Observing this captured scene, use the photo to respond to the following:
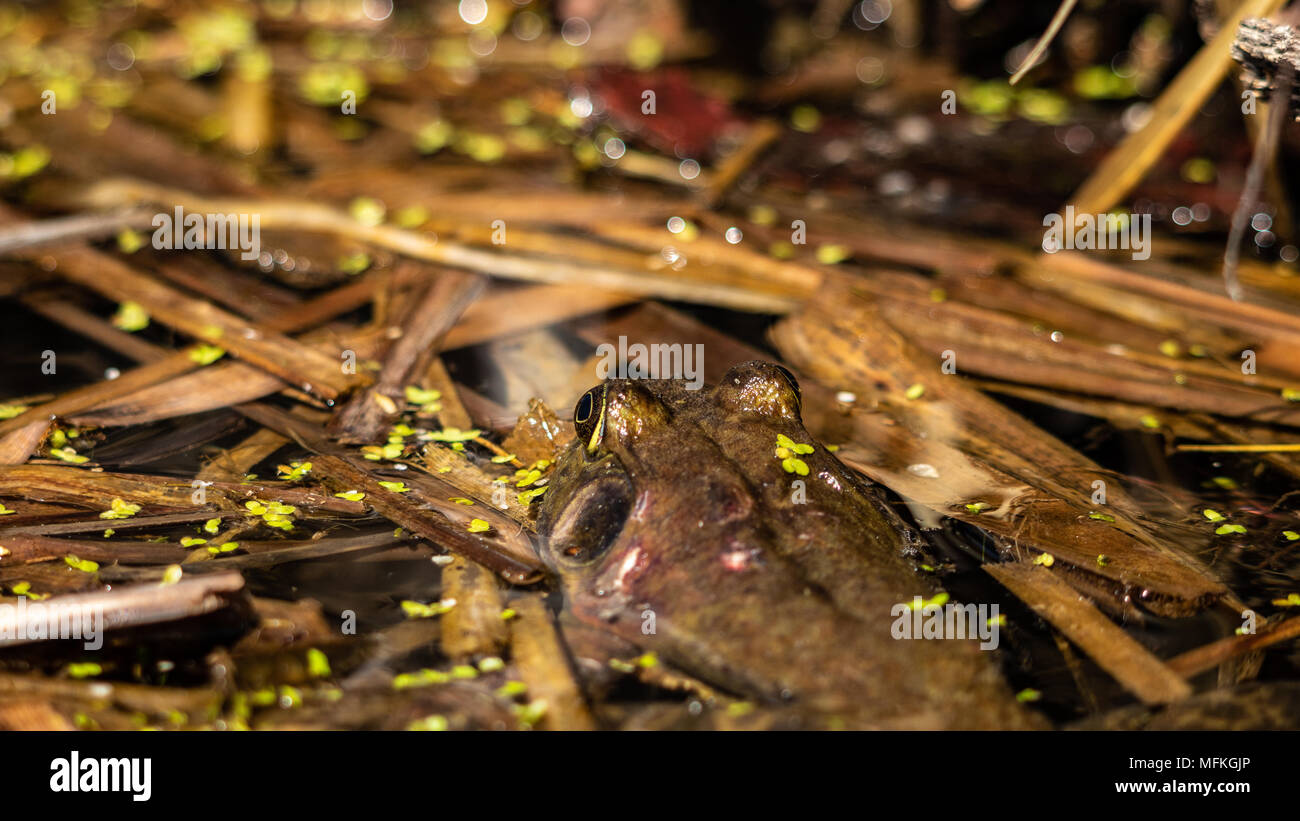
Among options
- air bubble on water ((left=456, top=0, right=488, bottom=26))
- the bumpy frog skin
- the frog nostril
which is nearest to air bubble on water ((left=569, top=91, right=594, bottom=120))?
air bubble on water ((left=456, top=0, right=488, bottom=26))

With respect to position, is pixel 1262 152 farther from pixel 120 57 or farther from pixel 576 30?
pixel 120 57

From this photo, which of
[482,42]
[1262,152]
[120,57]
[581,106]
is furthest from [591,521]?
[120,57]

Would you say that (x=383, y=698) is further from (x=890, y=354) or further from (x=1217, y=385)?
(x=1217, y=385)

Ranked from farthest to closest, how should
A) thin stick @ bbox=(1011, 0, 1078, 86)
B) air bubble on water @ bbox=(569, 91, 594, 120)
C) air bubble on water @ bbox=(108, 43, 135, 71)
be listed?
air bubble on water @ bbox=(108, 43, 135, 71) → air bubble on water @ bbox=(569, 91, 594, 120) → thin stick @ bbox=(1011, 0, 1078, 86)

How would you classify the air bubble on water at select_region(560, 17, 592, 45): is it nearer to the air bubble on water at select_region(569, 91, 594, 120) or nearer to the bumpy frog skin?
the air bubble on water at select_region(569, 91, 594, 120)

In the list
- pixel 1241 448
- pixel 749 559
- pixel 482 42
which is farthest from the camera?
pixel 482 42

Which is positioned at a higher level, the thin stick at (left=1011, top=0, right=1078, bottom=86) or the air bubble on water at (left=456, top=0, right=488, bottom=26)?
the air bubble on water at (left=456, top=0, right=488, bottom=26)
